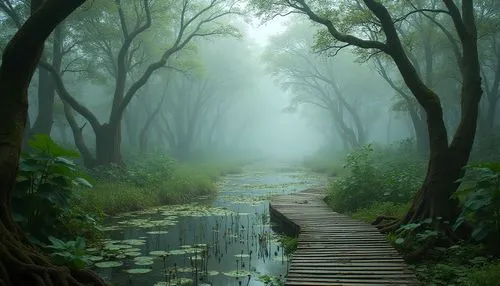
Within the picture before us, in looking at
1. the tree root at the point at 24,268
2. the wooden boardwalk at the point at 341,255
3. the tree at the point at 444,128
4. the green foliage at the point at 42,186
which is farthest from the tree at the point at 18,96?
the tree at the point at 444,128

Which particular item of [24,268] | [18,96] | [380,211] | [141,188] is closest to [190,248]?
→ [24,268]

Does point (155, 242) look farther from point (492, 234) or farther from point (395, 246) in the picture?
point (492, 234)

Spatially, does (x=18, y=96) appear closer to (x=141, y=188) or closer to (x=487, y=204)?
(x=487, y=204)

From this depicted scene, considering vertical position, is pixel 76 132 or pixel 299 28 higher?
pixel 299 28

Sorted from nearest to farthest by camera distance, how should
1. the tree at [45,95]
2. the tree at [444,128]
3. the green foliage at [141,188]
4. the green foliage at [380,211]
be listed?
the tree at [444,128] → the green foliage at [380,211] → the green foliage at [141,188] → the tree at [45,95]

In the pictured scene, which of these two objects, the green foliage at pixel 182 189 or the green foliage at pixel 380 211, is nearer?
the green foliage at pixel 380 211

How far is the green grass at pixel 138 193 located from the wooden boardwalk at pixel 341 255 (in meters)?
5.10

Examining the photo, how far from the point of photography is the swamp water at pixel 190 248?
753cm

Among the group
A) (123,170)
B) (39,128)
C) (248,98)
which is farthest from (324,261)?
(248,98)

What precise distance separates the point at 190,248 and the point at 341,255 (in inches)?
136

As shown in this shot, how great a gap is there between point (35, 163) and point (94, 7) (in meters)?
14.2

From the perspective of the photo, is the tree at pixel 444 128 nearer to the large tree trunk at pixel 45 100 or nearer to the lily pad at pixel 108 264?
the lily pad at pixel 108 264

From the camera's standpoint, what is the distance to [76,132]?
20.0 metres

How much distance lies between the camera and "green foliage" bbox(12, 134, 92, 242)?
6.50 m
